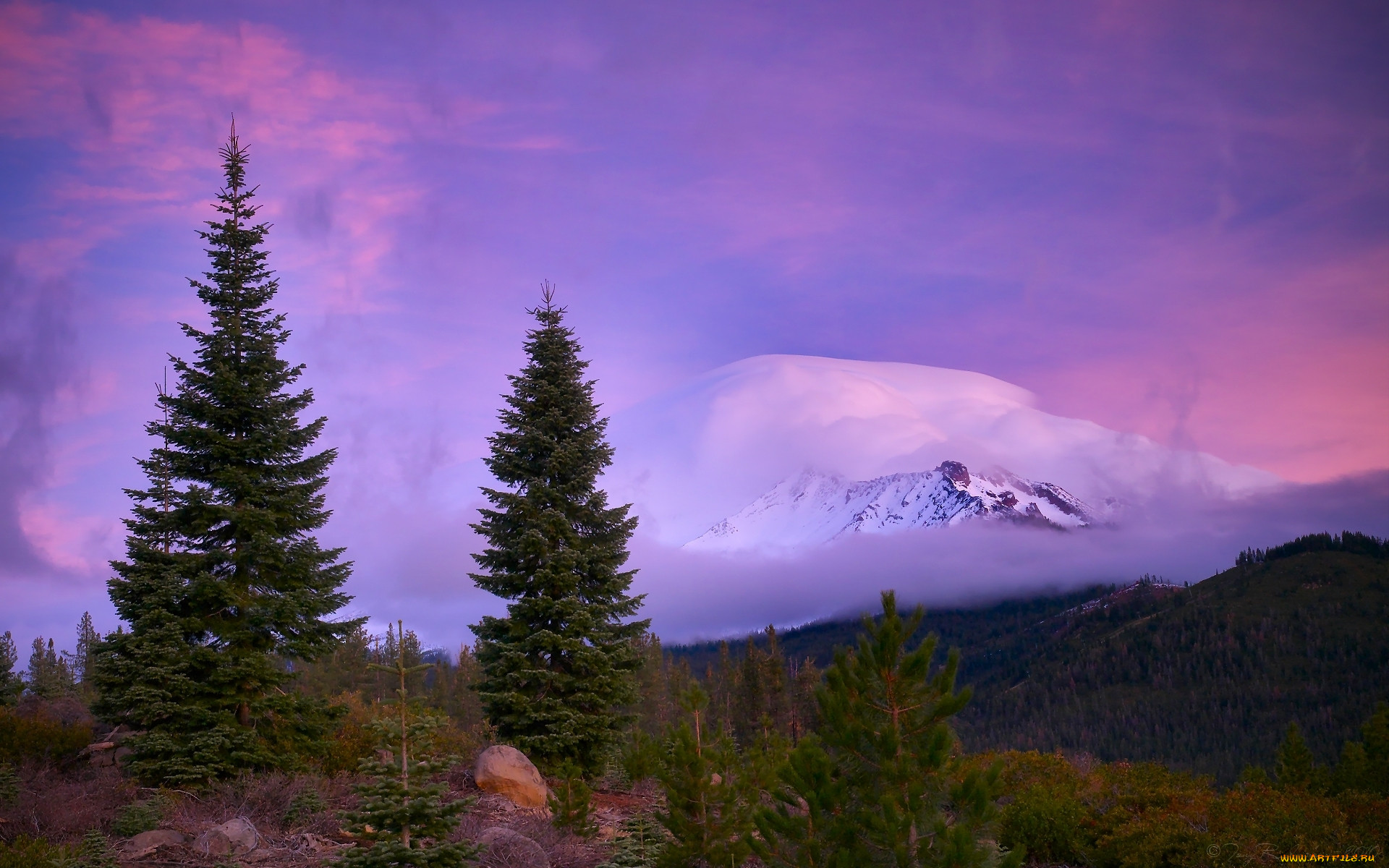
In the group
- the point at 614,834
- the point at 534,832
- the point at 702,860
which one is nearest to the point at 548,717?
the point at 614,834

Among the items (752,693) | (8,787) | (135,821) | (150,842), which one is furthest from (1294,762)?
(752,693)

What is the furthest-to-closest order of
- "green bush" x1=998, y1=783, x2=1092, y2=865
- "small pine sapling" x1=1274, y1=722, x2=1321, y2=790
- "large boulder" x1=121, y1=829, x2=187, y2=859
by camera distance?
"small pine sapling" x1=1274, y1=722, x2=1321, y2=790 < "green bush" x1=998, y1=783, x2=1092, y2=865 < "large boulder" x1=121, y1=829, x2=187, y2=859

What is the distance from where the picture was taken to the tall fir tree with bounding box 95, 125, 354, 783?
16.4 meters

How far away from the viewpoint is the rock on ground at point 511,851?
479 inches

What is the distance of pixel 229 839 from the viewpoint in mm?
12711

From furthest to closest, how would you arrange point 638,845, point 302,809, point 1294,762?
point 1294,762
point 302,809
point 638,845

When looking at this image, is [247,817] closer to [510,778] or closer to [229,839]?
[229,839]

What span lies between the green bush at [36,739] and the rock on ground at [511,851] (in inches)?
418

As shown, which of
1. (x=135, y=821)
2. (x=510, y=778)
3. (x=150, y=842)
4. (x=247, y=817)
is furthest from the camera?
(x=510, y=778)

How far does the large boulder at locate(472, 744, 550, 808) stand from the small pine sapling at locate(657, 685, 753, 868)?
4835mm

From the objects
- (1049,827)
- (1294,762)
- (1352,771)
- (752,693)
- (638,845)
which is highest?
(638,845)

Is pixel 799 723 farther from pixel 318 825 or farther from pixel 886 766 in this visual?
pixel 886 766

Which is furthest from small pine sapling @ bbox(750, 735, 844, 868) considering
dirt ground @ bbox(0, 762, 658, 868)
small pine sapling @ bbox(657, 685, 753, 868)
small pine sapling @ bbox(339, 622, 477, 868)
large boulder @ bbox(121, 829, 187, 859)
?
large boulder @ bbox(121, 829, 187, 859)

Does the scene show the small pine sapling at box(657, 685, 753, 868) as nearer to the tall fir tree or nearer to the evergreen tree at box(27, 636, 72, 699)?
the tall fir tree
